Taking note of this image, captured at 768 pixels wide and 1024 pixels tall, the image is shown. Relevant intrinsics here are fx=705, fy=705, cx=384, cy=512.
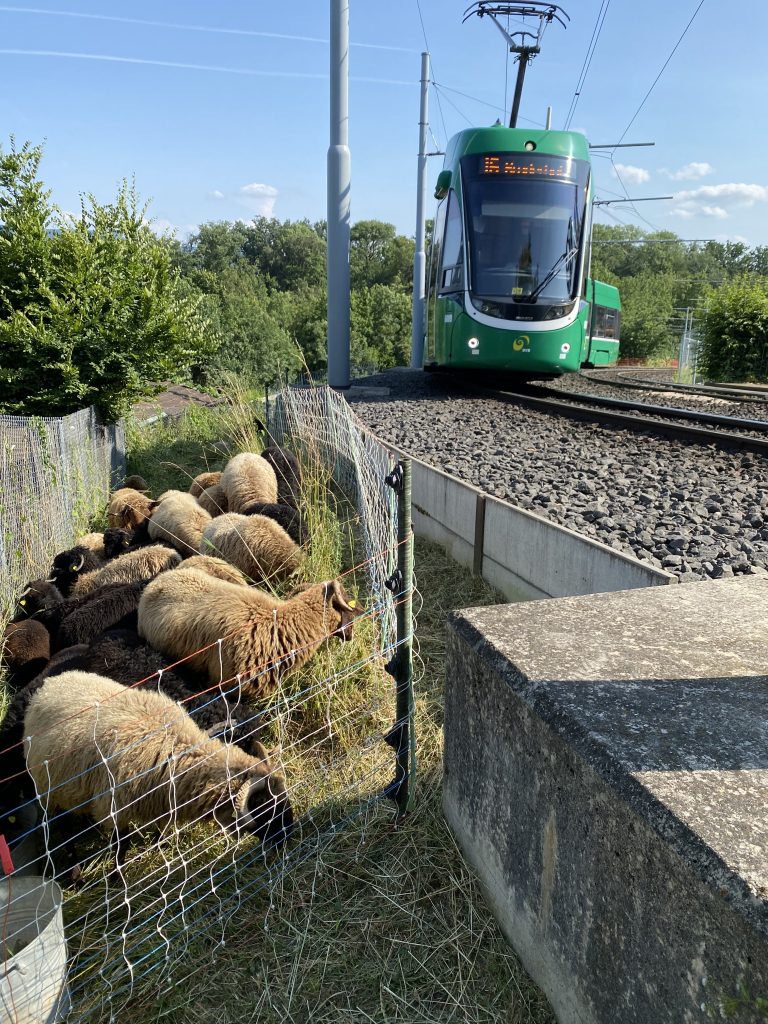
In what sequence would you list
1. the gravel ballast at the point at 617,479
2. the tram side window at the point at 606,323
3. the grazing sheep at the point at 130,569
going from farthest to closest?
the tram side window at the point at 606,323 < the grazing sheep at the point at 130,569 < the gravel ballast at the point at 617,479

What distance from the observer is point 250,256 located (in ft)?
275

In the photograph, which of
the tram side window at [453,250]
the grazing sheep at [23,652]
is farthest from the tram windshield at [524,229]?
the grazing sheep at [23,652]

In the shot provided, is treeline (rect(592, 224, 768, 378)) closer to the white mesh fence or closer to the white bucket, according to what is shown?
the white mesh fence

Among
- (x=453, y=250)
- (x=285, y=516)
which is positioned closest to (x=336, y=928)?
(x=285, y=516)

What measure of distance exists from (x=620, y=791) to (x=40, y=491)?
6529 millimetres

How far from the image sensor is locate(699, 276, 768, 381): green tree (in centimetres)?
2448

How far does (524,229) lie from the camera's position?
11.2 metres

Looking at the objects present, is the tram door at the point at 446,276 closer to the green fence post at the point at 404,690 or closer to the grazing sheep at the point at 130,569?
the grazing sheep at the point at 130,569

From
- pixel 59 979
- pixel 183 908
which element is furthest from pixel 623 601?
pixel 59 979

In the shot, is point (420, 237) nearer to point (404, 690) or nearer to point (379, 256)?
point (404, 690)

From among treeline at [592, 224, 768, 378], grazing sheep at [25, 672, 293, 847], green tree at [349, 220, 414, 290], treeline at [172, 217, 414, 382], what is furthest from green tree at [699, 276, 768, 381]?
green tree at [349, 220, 414, 290]

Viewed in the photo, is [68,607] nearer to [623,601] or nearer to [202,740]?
[202,740]

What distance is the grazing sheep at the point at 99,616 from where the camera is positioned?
4.94m

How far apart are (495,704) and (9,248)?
945 cm
